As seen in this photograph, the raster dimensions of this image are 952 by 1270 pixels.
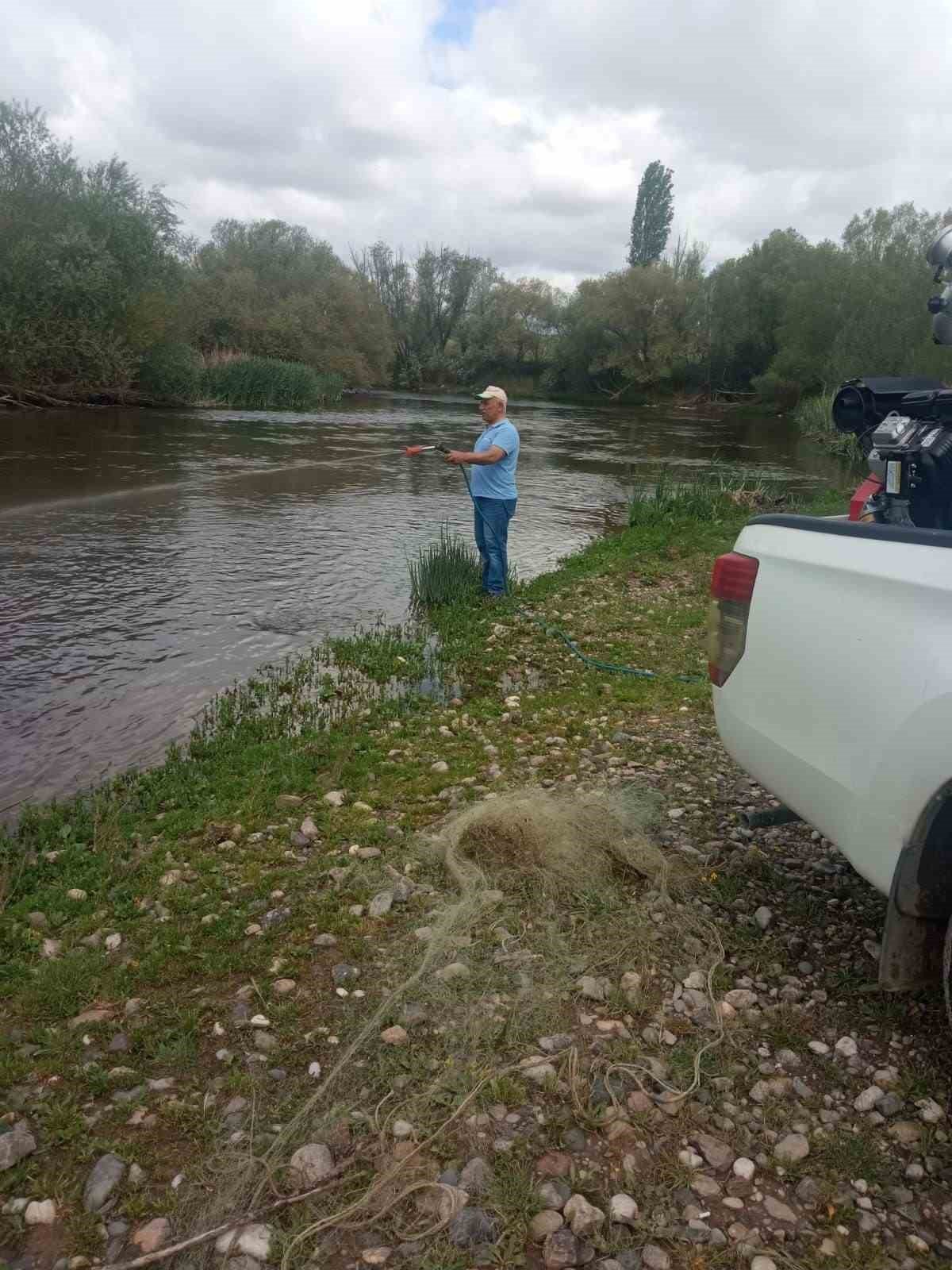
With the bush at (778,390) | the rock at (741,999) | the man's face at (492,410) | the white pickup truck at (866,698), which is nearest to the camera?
the white pickup truck at (866,698)

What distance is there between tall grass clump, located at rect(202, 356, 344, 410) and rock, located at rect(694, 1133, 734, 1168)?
1543 inches

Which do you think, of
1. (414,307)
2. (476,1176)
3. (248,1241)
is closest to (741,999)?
(476,1176)

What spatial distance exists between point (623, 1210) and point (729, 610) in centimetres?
201

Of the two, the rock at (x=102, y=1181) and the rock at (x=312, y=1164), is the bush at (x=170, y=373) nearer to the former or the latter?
the rock at (x=102, y=1181)

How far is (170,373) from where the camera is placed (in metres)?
36.0

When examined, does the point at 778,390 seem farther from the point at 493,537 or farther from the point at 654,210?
the point at 493,537

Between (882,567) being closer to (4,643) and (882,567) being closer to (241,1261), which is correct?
(241,1261)

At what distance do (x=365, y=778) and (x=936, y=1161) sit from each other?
3521mm

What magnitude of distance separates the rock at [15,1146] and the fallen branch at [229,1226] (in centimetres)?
50

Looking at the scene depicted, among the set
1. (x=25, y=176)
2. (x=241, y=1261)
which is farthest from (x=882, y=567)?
(x=25, y=176)

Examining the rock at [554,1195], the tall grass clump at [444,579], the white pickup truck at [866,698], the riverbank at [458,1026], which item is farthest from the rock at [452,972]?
the tall grass clump at [444,579]

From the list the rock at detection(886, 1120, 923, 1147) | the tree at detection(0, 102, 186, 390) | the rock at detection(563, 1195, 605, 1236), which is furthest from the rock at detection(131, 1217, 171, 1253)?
the tree at detection(0, 102, 186, 390)

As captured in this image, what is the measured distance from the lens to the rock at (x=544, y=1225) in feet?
7.92

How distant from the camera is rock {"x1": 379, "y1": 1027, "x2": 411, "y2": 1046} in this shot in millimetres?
3113
